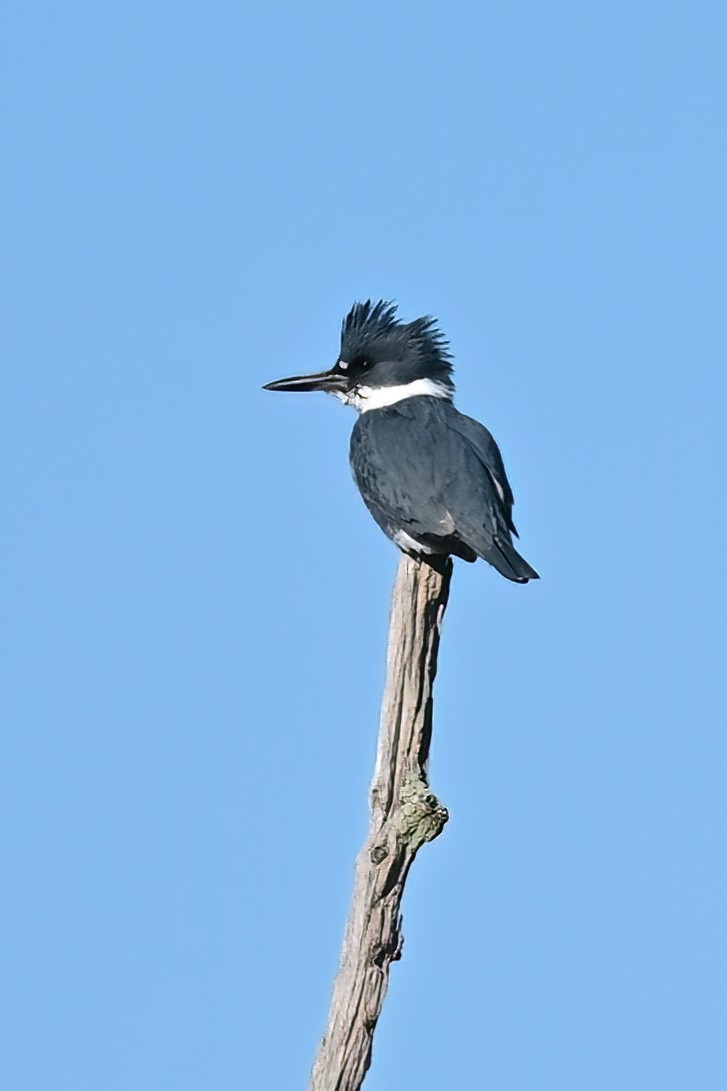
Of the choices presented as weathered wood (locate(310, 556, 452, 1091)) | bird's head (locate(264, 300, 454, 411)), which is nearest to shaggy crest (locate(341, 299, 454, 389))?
bird's head (locate(264, 300, 454, 411))

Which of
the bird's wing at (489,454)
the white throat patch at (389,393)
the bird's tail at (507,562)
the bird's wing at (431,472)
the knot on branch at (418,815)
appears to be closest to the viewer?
the knot on branch at (418,815)

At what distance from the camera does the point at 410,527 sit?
619 centimetres

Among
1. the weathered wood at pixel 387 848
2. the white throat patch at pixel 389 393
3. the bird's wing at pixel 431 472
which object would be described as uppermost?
the white throat patch at pixel 389 393

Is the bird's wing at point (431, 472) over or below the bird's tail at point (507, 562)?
over

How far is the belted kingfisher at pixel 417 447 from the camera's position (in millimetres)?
6094

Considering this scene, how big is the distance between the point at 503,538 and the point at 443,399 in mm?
1447

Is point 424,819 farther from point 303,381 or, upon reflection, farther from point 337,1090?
point 303,381

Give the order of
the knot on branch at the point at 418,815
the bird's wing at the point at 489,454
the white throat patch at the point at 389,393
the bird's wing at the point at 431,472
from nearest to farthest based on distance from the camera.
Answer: the knot on branch at the point at 418,815 < the bird's wing at the point at 431,472 < the bird's wing at the point at 489,454 < the white throat patch at the point at 389,393

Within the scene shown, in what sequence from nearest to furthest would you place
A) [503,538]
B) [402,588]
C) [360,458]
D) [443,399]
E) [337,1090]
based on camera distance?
[337,1090]
[402,588]
[503,538]
[360,458]
[443,399]

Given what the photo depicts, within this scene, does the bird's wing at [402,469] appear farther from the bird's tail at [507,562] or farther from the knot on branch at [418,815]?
the knot on branch at [418,815]

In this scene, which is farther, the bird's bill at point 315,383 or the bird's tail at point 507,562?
the bird's bill at point 315,383

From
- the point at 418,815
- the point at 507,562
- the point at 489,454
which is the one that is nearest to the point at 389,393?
the point at 489,454

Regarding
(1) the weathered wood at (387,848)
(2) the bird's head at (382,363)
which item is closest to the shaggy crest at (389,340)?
(2) the bird's head at (382,363)

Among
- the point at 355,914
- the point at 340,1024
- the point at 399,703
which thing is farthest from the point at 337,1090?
the point at 399,703
